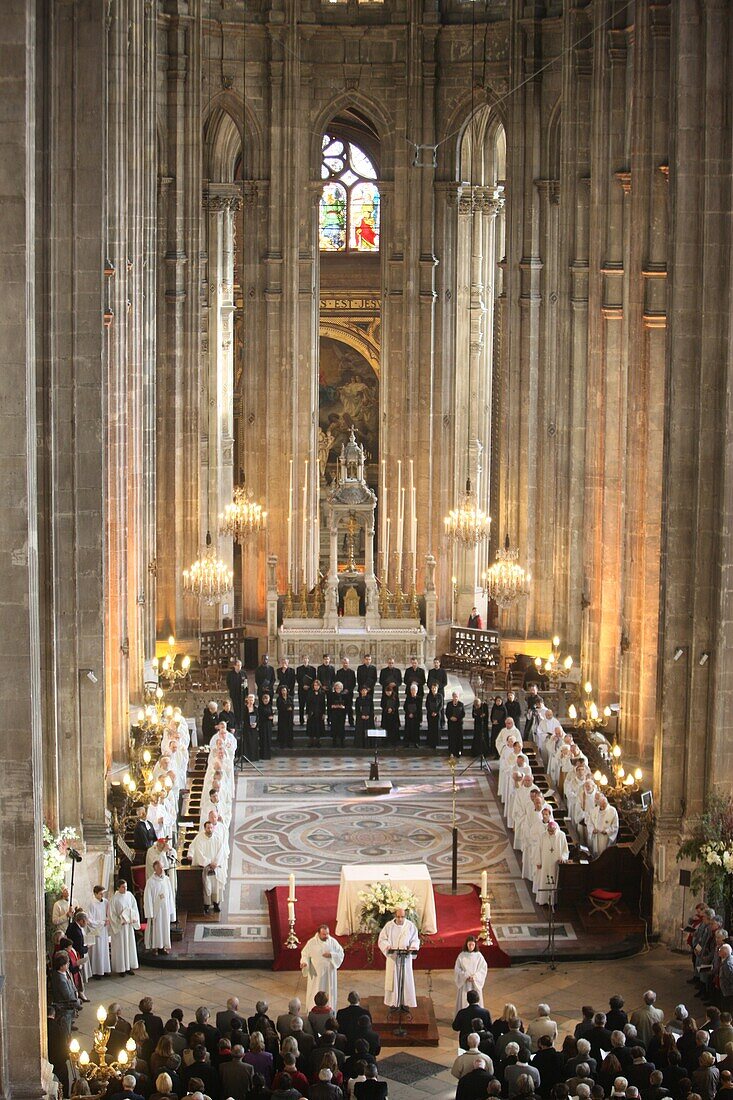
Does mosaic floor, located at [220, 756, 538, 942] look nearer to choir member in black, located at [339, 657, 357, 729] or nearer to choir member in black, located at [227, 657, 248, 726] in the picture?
choir member in black, located at [339, 657, 357, 729]

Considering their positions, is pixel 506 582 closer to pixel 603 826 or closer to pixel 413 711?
pixel 413 711

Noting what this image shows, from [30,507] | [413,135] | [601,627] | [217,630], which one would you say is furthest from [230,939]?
[413,135]

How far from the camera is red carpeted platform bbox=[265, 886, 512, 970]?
26.1 meters

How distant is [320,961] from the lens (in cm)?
2342

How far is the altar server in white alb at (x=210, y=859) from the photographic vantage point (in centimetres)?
2805

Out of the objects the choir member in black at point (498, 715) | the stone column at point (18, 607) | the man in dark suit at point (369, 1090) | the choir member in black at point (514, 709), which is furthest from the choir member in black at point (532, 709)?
the stone column at point (18, 607)

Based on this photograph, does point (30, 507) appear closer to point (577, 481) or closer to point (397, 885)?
point (397, 885)

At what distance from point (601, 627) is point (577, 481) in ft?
15.9

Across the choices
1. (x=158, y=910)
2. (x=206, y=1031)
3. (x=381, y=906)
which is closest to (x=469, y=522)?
(x=158, y=910)

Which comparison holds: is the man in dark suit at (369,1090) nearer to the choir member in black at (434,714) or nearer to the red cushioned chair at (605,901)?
the red cushioned chair at (605,901)

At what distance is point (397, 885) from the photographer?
2525 cm

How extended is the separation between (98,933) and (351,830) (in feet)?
24.7

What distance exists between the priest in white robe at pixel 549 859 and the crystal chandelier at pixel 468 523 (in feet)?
53.3

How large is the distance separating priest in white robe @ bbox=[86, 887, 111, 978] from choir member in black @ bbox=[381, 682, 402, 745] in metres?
12.1
